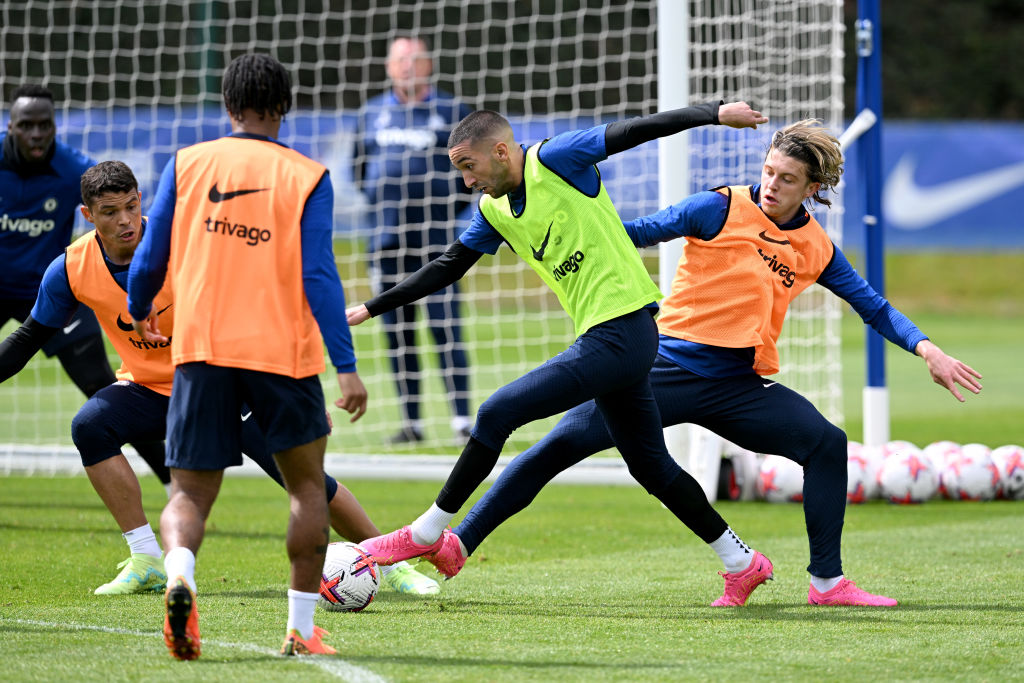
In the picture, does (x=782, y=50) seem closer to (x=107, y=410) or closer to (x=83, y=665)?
(x=107, y=410)

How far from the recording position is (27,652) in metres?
3.99

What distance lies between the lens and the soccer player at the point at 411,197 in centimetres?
1009

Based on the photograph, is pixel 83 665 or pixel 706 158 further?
pixel 706 158

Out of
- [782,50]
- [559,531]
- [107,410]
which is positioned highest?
[782,50]

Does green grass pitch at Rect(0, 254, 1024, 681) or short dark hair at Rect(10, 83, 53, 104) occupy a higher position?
short dark hair at Rect(10, 83, 53, 104)

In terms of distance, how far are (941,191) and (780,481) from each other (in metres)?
16.9

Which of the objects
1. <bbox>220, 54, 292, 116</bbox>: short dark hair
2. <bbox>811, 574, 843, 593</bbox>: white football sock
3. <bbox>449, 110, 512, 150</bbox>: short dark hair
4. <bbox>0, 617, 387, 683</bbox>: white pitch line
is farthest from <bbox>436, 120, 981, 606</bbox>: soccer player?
<bbox>220, 54, 292, 116</bbox>: short dark hair

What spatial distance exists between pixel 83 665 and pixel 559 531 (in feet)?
11.3

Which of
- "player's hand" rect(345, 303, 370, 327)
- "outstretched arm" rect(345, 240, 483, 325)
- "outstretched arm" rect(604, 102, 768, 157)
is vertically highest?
"outstretched arm" rect(604, 102, 768, 157)

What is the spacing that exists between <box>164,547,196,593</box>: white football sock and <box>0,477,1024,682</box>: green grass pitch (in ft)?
0.85

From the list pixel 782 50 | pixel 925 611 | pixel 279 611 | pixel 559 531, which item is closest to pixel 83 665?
pixel 279 611

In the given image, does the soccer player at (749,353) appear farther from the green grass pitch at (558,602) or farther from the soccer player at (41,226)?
the soccer player at (41,226)

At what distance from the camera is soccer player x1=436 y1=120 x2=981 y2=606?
16.1ft

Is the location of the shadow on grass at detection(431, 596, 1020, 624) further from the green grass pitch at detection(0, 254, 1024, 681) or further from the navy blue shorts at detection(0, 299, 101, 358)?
the navy blue shorts at detection(0, 299, 101, 358)
